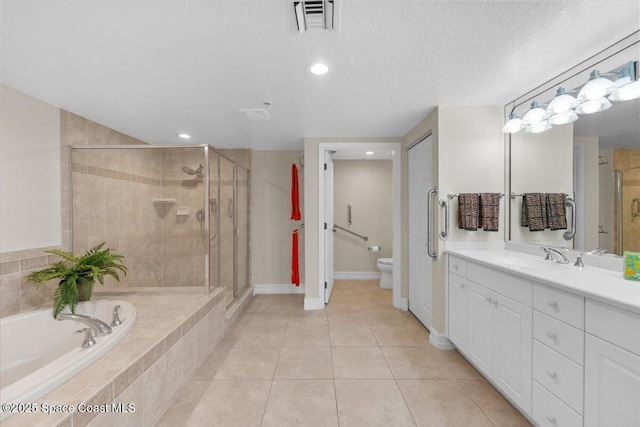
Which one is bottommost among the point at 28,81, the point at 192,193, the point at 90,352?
the point at 90,352

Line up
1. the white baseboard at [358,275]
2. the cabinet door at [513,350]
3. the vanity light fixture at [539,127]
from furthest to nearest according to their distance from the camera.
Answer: the white baseboard at [358,275] < the vanity light fixture at [539,127] < the cabinet door at [513,350]

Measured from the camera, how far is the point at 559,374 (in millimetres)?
1218

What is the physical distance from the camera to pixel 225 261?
11.2 feet

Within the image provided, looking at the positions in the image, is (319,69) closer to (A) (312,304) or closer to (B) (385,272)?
(A) (312,304)

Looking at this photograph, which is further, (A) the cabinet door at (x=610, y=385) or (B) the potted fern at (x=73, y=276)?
(B) the potted fern at (x=73, y=276)

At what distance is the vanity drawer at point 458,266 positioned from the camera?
2.03 metres

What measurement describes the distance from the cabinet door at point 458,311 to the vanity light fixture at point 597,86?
142 centimetres

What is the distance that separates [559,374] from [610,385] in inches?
9.2

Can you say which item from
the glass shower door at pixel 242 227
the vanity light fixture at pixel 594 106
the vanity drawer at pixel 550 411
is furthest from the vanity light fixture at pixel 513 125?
the glass shower door at pixel 242 227

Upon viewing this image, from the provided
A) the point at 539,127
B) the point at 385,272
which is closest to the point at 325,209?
the point at 385,272

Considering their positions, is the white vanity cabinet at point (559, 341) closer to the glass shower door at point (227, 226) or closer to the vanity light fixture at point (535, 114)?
the vanity light fixture at point (535, 114)

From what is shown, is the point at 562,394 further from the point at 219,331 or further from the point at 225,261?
the point at 225,261

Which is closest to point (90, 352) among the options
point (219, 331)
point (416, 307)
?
point (219, 331)

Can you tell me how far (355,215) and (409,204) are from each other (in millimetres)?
1506
